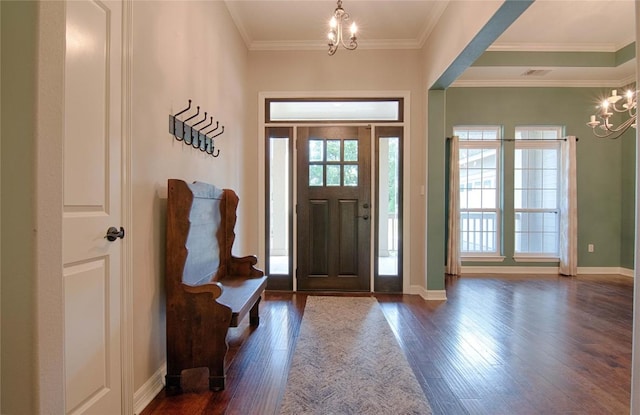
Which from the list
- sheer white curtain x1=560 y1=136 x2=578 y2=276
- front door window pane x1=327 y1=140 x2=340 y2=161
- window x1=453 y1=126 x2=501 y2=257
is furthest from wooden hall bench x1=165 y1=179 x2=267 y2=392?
sheer white curtain x1=560 y1=136 x2=578 y2=276

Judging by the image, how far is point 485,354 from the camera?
89.1 inches

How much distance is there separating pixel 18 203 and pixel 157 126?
1.10 meters

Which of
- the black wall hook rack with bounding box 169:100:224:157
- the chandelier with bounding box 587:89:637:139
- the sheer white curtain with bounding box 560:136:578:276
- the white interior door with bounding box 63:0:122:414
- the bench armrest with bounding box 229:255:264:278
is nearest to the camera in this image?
the white interior door with bounding box 63:0:122:414

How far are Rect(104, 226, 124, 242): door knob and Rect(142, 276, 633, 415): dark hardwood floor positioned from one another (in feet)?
3.11

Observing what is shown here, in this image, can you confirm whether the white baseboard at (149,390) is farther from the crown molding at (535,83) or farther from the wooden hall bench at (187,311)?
the crown molding at (535,83)

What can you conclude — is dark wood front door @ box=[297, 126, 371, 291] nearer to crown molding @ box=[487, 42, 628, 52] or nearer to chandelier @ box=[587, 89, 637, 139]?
crown molding @ box=[487, 42, 628, 52]

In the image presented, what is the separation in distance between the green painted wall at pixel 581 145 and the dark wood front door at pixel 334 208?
2179mm

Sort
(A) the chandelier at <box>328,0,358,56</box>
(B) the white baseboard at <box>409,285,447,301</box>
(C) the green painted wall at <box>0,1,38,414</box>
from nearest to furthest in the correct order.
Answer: (C) the green painted wall at <box>0,1,38,414</box>
(A) the chandelier at <box>328,0,358,56</box>
(B) the white baseboard at <box>409,285,447,301</box>

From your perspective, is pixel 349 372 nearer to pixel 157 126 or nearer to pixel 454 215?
pixel 157 126

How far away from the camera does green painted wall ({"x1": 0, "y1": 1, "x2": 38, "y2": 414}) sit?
79cm

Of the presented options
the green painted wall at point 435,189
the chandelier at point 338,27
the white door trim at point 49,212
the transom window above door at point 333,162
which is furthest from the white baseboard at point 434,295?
the white door trim at point 49,212

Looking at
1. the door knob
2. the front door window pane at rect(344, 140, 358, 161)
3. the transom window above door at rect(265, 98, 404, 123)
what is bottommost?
the door knob

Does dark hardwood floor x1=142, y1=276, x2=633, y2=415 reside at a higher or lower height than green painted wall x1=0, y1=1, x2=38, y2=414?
lower

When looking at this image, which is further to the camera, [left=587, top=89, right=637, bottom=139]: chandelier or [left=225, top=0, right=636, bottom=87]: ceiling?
[left=225, top=0, right=636, bottom=87]: ceiling
